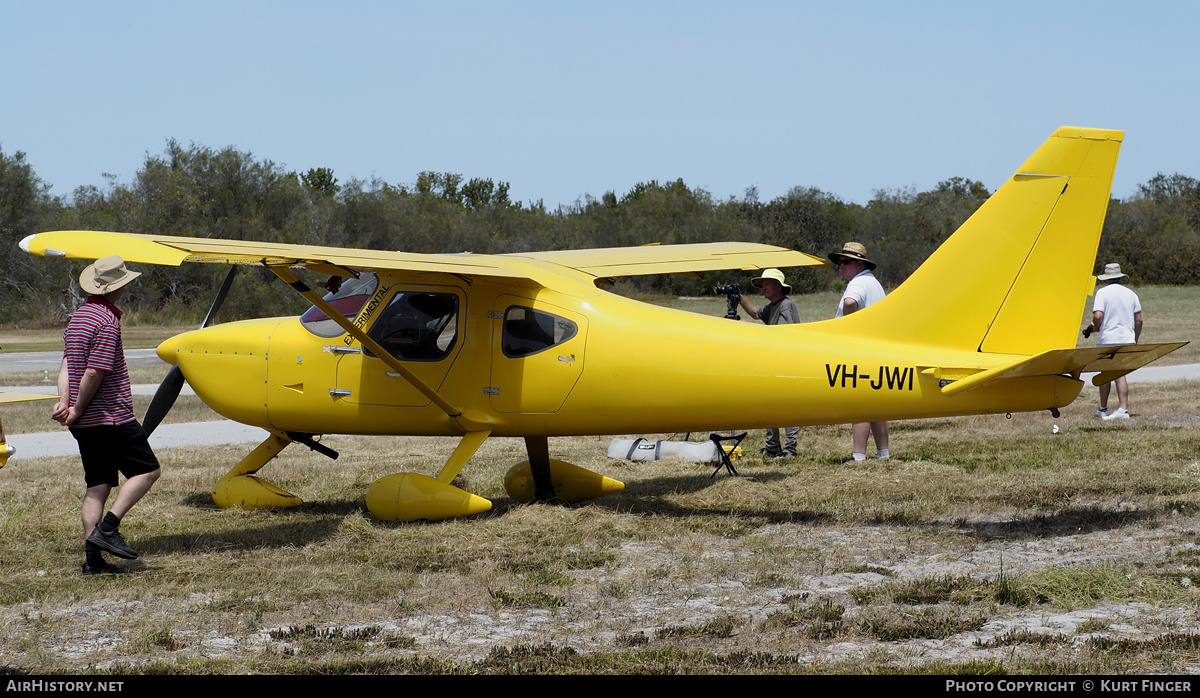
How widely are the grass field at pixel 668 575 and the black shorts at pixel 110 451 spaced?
2.26 ft

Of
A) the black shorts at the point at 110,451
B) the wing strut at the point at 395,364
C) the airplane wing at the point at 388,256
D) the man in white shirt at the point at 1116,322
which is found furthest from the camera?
the man in white shirt at the point at 1116,322

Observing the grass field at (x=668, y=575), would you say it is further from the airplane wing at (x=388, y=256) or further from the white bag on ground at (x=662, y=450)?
the airplane wing at (x=388, y=256)

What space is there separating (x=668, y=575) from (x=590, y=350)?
227 cm

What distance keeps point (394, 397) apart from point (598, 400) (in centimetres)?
181

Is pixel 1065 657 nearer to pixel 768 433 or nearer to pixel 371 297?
pixel 371 297

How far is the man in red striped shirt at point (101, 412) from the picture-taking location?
6.77 metres

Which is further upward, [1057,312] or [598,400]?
[1057,312]

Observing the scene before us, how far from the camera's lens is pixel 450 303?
8781 millimetres

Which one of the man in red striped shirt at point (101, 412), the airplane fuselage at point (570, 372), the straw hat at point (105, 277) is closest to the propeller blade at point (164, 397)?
the airplane fuselage at point (570, 372)

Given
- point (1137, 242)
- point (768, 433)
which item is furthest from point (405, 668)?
point (1137, 242)

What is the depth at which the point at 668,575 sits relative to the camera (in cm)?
675

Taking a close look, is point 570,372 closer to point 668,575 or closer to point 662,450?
point 668,575

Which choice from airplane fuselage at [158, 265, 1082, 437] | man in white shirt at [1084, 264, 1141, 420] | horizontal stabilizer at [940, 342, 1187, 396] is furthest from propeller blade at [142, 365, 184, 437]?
man in white shirt at [1084, 264, 1141, 420]

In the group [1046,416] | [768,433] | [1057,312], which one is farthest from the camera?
[1046,416]
